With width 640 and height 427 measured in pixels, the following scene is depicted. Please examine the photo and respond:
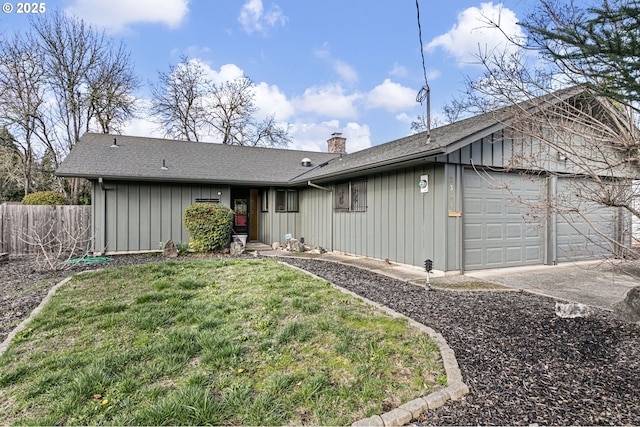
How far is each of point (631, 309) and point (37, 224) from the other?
12505 mm

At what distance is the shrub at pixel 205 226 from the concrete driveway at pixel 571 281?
6.29 meters

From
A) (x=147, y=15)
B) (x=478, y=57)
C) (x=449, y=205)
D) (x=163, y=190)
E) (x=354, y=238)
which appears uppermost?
(x=147, y=15)

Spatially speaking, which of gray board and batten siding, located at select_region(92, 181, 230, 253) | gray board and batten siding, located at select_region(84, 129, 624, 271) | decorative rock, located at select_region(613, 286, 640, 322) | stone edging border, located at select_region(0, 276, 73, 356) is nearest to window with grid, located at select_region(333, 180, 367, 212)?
gray board and batten siding, located at select_region(84, 129, 624, 271)

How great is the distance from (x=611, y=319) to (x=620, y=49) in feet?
9.53

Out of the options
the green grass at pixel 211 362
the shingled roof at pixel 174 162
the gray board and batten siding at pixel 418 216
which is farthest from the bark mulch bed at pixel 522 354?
the shingled roof at pixel 174 162

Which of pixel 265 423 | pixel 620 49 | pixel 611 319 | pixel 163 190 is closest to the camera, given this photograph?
pixel 265 423

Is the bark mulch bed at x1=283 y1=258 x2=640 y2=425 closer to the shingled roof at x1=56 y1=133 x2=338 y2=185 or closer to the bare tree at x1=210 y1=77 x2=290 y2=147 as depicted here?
the shingled roof at x1=56 y1=133 x2=338 y2=185

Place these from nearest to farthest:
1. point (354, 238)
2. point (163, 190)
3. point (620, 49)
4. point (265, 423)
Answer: point (265, 423) → point (620, 49) → point (354, 238) → point (163, 190)

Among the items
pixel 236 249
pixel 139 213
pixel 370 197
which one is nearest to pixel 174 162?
pixel 139 213

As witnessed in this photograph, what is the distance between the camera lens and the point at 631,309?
138 inches

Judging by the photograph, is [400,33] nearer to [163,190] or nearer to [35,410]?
[35,410]

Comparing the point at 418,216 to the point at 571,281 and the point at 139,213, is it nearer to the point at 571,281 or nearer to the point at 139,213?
the point at 571,281

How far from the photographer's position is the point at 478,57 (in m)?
3.80

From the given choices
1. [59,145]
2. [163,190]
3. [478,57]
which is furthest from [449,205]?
[59,145]
